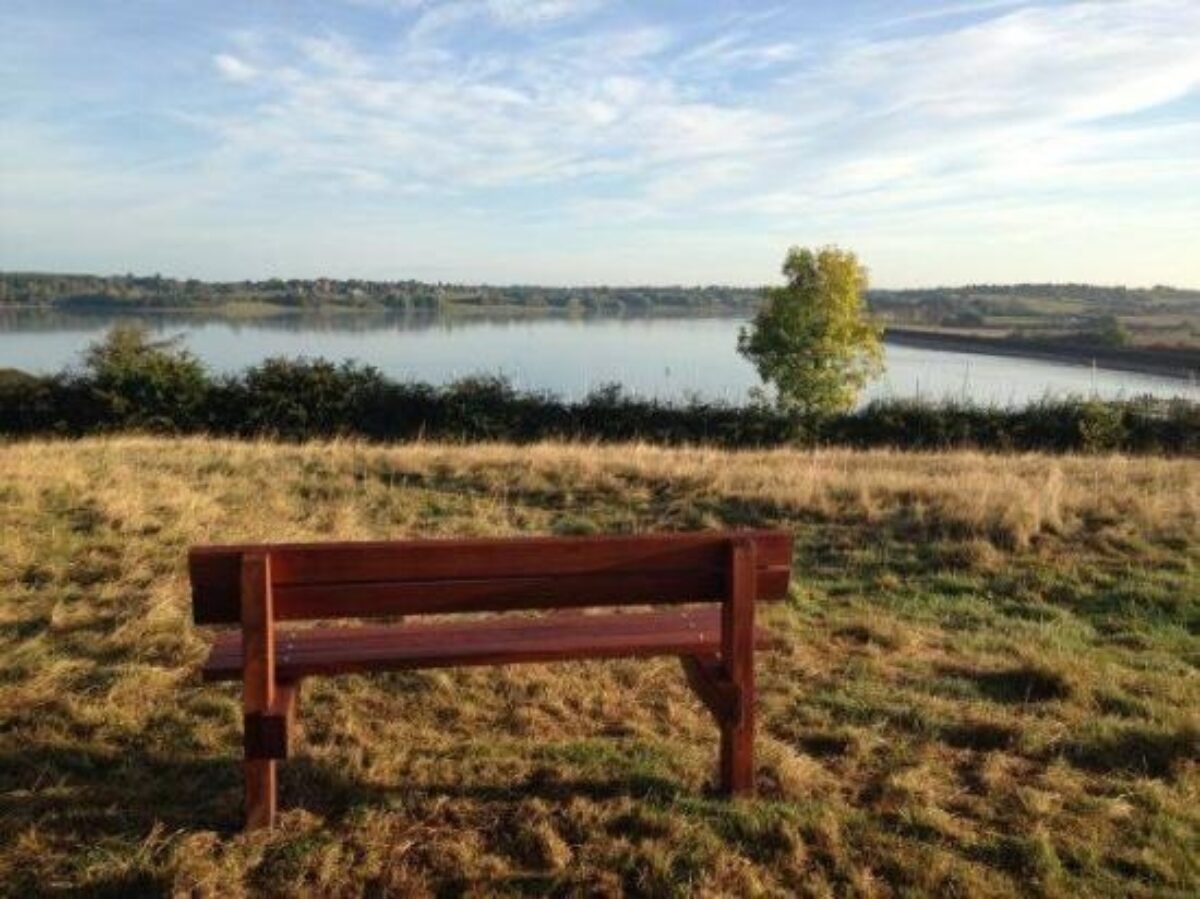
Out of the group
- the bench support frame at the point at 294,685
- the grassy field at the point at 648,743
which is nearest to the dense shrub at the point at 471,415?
the grassy field at the point at 648,743

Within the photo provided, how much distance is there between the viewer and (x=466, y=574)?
350 cm

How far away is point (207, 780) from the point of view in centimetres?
385

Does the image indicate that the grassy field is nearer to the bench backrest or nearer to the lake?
the bench backrest

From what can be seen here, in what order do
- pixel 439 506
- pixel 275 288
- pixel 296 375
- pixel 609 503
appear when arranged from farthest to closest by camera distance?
pixel 275 288 → pixel 296 375 → pixel 609 503 → pixel 439 506

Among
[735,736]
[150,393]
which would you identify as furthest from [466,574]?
[150,393]

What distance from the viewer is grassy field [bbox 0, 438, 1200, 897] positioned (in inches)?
130

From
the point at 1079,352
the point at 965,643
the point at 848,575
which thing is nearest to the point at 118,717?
the point at 965,643

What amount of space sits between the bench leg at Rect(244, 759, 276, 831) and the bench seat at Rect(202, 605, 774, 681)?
329 millimetres

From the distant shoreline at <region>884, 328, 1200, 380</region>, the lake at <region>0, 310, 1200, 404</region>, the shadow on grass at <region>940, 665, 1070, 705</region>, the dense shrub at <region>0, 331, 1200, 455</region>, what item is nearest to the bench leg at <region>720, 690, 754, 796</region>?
the shadow on grass at <region>940, 665, 1070, 705</region>

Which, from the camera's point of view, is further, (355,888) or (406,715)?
(406,715)

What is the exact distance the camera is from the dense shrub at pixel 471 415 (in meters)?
23.5

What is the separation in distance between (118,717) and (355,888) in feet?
5.72

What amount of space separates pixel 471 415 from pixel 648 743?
20339 mm

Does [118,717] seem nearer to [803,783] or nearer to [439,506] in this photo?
[803,783]
